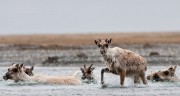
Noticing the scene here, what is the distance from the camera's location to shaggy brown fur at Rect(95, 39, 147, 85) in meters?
23.4

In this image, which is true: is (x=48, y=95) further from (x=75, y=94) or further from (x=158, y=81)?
(x=158, y=81)

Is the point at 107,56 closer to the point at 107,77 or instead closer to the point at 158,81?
the point at 107,77

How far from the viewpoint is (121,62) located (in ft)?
78.0

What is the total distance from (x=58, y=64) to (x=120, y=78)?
16.5 metres

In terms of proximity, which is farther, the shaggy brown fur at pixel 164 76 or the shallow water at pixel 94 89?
the shaggy brown fur at pixel 164 76

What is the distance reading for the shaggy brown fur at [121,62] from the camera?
2336 centimetres

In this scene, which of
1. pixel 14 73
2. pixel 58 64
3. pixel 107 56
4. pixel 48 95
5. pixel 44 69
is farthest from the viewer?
pixel 58 64

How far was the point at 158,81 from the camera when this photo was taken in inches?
1052

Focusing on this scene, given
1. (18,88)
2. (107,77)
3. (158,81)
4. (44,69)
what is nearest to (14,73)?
(18,88)

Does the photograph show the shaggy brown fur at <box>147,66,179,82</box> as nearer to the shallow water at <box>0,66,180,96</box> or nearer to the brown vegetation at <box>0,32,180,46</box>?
the shallow water at <box>0,66,180,96</box>

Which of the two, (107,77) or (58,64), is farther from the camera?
(58,64)

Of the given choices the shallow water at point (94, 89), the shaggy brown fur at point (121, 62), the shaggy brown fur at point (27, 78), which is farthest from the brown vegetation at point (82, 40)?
the shaggy brown fur at point (121, 62)

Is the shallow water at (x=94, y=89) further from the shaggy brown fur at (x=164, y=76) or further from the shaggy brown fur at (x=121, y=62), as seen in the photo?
the shaggy brown fur at (x=164, y=76)

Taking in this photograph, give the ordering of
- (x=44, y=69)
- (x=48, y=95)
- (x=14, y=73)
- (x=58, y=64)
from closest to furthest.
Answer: (x=48, y=95), (x=14, y=73), (x=44, y=69), (x=58, y=64)
